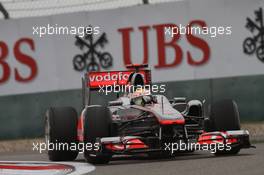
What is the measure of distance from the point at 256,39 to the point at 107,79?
7.70 m

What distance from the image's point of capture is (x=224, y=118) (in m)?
12.1

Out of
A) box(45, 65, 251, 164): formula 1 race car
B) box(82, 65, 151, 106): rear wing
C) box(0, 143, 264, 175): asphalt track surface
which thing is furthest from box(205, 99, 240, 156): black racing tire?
box(82, 65, 151, 106): rear wing

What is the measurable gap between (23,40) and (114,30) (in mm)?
2471

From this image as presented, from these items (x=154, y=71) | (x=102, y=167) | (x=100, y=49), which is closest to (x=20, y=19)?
(x=100, y=49)

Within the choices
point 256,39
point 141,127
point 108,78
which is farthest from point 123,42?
point 141,127

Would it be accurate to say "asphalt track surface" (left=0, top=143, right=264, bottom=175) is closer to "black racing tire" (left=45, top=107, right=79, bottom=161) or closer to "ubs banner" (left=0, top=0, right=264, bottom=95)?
"black racing tire" (left=45, top=107, right=79, bottom=161)

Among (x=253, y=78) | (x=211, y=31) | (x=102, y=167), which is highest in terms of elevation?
(x=211, y=31)

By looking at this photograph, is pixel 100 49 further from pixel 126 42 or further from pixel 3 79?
pixel 3 79

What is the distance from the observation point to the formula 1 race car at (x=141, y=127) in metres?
11.4

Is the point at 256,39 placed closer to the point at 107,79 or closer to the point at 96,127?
the point at 107,79

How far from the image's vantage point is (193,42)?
21.0 metres

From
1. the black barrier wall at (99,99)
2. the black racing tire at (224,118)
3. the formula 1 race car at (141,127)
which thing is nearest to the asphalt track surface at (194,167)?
the formula 1 race car at (141,127)

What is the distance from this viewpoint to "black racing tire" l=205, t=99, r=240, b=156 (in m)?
12.1

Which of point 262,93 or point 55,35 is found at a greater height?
point 55,35
